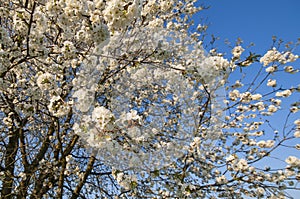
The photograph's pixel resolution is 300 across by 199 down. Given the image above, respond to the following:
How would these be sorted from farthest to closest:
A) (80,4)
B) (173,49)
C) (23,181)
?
(23,181) → (173,49) → (80,4)

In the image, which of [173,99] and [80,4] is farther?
[173,99]

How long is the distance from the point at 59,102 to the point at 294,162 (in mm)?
3379

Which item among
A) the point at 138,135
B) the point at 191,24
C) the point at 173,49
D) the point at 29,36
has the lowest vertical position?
the point at 138,135

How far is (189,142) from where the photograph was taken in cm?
452

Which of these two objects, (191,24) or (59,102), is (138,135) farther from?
(191,24)

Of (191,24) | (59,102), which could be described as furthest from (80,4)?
(191,24)

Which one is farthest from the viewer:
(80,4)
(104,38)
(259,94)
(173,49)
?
(259,94)

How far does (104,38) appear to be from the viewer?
10.2 feet

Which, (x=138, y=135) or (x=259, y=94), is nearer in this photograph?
(x=138, y=135)

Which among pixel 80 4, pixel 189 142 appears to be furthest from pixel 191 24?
pixel 80 4

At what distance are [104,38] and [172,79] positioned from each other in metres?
1.34

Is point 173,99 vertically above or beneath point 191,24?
beneath

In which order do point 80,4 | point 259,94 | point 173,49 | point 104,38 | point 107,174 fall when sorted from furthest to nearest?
point 107,174 → point 259,94 → point 173,49 → point 80,4 → point 104,38

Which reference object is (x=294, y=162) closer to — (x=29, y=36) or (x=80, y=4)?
(x=80, y=4)
